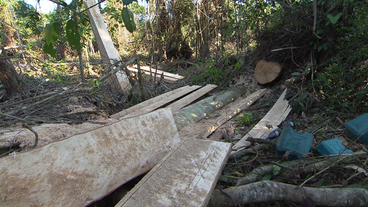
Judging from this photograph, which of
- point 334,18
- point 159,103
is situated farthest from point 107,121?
point 334,18

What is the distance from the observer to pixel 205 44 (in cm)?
845

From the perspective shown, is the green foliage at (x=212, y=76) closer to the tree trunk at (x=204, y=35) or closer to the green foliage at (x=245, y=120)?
the green foliage at (x=245, y=120)

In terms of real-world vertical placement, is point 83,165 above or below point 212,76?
above

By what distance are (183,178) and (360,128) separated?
7.02ft

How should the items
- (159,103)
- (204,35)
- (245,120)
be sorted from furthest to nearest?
(204,35) < (159,103) < (245,120)

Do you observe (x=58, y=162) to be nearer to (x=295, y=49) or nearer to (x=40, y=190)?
(x=40, y=190)

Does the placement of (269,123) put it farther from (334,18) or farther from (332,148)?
(334,18)

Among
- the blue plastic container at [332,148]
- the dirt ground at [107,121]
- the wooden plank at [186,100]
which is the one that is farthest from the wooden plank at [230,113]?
the blue plastic container at [332,148]

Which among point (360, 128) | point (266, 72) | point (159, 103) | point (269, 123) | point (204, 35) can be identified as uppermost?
point (204, 35)

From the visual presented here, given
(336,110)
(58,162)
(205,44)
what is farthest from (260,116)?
(205,44)

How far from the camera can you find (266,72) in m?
4.48

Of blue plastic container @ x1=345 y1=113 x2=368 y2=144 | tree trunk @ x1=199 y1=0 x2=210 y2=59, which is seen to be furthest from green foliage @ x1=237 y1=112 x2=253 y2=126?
tree trunk @ x1=199 y1=0 x2=210 y2=59

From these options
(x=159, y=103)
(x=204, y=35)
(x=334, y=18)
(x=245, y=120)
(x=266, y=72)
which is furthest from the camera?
(x=204, y=35)

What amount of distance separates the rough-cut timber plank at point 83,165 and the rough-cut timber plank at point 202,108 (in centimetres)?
113
